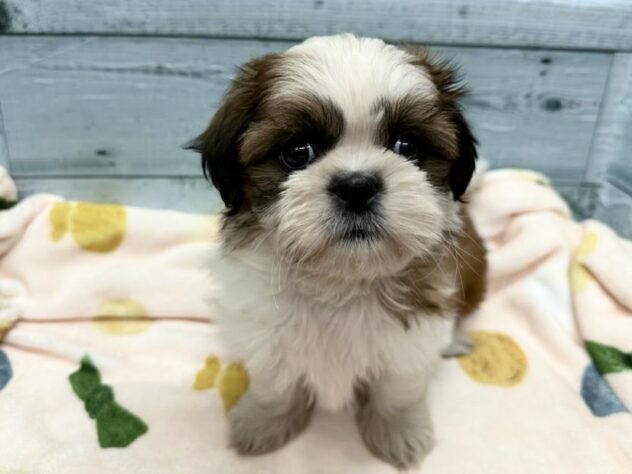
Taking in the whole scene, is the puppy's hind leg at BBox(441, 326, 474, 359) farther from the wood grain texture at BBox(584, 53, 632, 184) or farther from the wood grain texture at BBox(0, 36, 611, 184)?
the wood grain texture at BBox(584, 53, 632, 184)

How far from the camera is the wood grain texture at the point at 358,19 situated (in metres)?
1.94

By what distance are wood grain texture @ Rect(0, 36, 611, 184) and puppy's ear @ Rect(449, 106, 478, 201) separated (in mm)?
838

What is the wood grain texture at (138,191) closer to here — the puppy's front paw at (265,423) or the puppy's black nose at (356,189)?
the puppy's front paw at (265,423)

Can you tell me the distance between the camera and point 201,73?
2047mm

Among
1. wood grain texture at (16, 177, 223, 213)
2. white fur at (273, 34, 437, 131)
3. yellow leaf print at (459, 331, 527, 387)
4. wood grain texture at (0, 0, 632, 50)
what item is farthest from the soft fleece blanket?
white fur at (273, 34, 437, 131)

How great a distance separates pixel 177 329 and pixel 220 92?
31.5 inches

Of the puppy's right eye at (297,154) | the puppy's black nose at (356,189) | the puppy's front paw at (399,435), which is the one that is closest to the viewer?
the puppy's black nose at (356,189)

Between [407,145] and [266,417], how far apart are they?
2.50ft

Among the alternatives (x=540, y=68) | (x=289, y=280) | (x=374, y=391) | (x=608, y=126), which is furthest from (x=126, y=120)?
(x=608, y=126)

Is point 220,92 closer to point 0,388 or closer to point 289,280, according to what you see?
point 289,280

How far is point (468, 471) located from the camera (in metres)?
1.43

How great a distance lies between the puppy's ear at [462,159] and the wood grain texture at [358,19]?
0.81 metres

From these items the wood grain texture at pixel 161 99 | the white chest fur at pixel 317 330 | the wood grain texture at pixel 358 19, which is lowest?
the white chest fur at pixel 317 330

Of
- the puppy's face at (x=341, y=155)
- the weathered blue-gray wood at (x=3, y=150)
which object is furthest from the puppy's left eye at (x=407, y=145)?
the weathered blue-gray wood at (x=3, y=150)
